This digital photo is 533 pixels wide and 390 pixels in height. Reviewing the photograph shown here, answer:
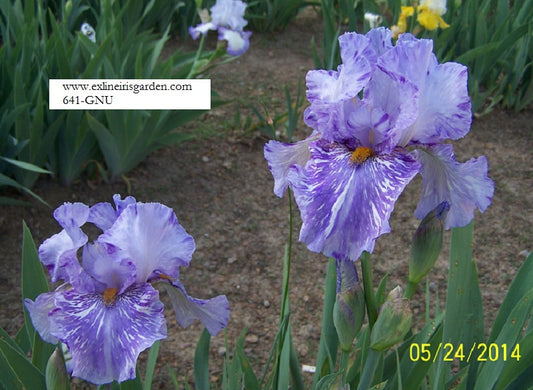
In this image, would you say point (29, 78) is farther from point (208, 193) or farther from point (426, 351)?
point (426, 351)

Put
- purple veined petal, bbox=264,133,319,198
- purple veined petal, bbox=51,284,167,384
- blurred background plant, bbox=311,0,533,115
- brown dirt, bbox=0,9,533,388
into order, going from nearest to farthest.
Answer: purple veined petal, bbox=51,284,167,384 → purple veined petal, bbox=264,133,319,198 → brown dirt, bbox=0,9,533,388 → blurred background plant, bbox=311,0,533,115

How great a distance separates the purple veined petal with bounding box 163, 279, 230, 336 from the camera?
0.86 meters

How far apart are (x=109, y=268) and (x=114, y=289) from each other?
0.03 meters

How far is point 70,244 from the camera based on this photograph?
864mm

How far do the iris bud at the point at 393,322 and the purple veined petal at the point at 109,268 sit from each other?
0.32m

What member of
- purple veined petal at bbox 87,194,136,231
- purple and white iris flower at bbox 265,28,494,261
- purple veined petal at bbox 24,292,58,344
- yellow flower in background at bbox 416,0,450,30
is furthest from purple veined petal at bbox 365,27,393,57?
yellow flower in background at bbox 416,0,450,30

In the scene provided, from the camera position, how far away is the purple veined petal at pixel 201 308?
865mm

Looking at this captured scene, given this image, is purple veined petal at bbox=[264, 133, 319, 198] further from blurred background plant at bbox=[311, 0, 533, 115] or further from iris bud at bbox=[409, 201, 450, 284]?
blurred background plant at bbox=[311, 0, 533, 115]

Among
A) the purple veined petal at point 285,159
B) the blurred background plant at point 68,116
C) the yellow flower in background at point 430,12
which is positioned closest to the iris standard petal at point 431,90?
the purple veined petal at point 285,159

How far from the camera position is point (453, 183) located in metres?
0.85

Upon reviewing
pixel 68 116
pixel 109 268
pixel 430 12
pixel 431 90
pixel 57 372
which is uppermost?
pixel 431 90

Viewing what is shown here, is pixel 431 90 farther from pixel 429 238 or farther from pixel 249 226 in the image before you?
→ pixel 249 226

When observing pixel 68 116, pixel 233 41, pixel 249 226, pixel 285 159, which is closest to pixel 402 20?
pixel 233 41
